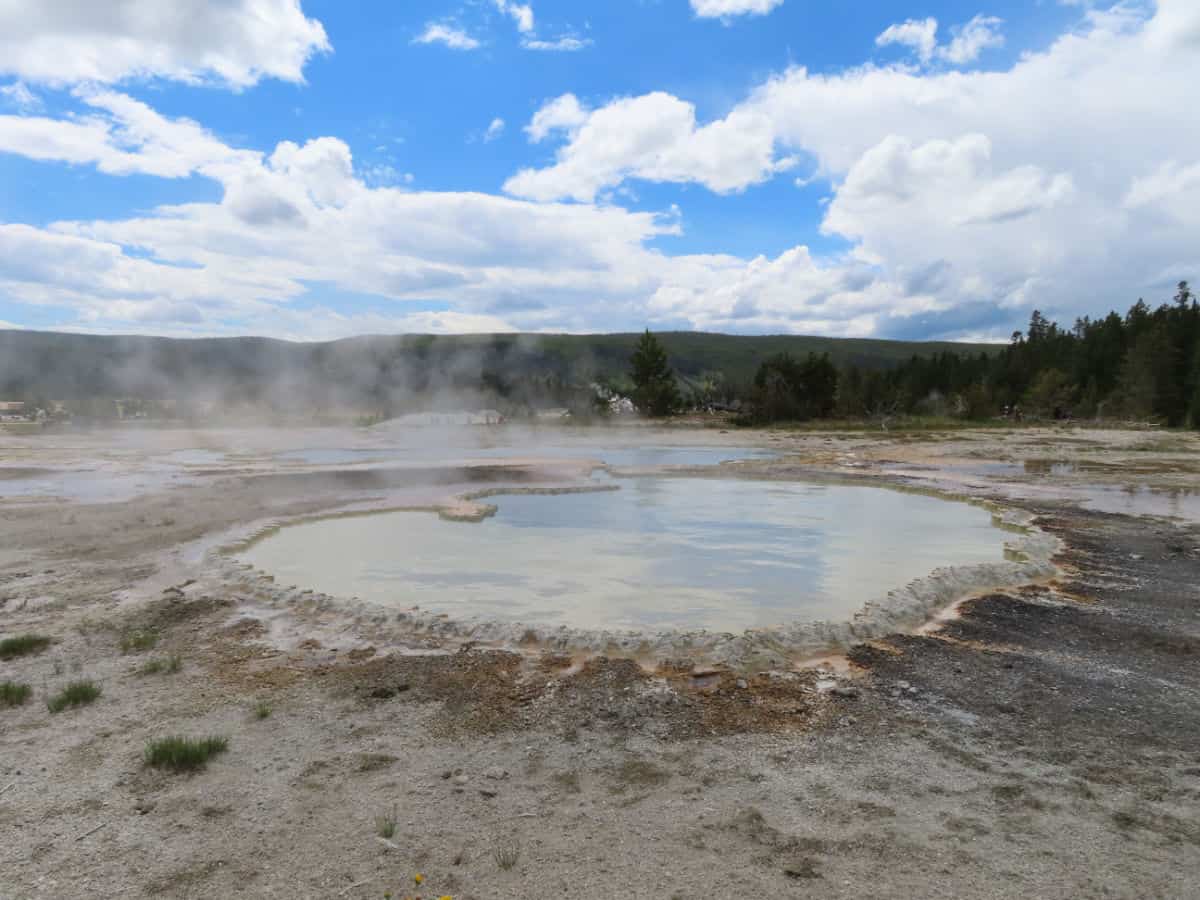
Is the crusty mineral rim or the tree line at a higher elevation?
the tree line

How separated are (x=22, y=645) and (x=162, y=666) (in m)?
1.34

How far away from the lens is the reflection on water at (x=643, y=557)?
23.2ft

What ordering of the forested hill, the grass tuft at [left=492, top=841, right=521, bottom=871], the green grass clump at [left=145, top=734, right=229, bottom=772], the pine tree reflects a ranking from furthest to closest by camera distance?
the forested hill
the pine tree
the green grass clump at [left=145, top=734, right=229, bottom=772]
the grass tuft at [left=492, top=841, right=521, bottom=871]

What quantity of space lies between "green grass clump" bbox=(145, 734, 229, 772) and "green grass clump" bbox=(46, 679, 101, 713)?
1048 millimetres

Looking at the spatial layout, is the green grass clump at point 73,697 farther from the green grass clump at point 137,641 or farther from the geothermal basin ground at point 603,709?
the green grass clump at point 137,641

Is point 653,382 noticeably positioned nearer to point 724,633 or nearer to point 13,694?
point 724,633

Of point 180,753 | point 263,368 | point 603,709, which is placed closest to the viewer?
point 180,753

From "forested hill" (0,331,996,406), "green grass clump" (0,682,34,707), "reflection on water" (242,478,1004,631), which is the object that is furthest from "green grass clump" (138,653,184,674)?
"forested hill" (0,331,996,406)

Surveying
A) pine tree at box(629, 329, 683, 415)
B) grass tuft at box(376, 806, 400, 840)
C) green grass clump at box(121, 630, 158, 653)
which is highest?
pine tree at box(629, 329, 683, 415)

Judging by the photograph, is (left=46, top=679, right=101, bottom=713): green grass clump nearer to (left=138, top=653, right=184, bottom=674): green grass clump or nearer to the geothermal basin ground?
the geothermal basin ground

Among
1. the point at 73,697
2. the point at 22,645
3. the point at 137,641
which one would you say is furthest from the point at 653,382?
the point at 73,697

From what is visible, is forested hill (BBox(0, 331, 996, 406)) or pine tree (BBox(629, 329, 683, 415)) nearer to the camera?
pine tree (BBox(629, 329, 683, 415))

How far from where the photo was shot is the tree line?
42.8 m

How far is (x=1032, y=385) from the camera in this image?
54.6m
